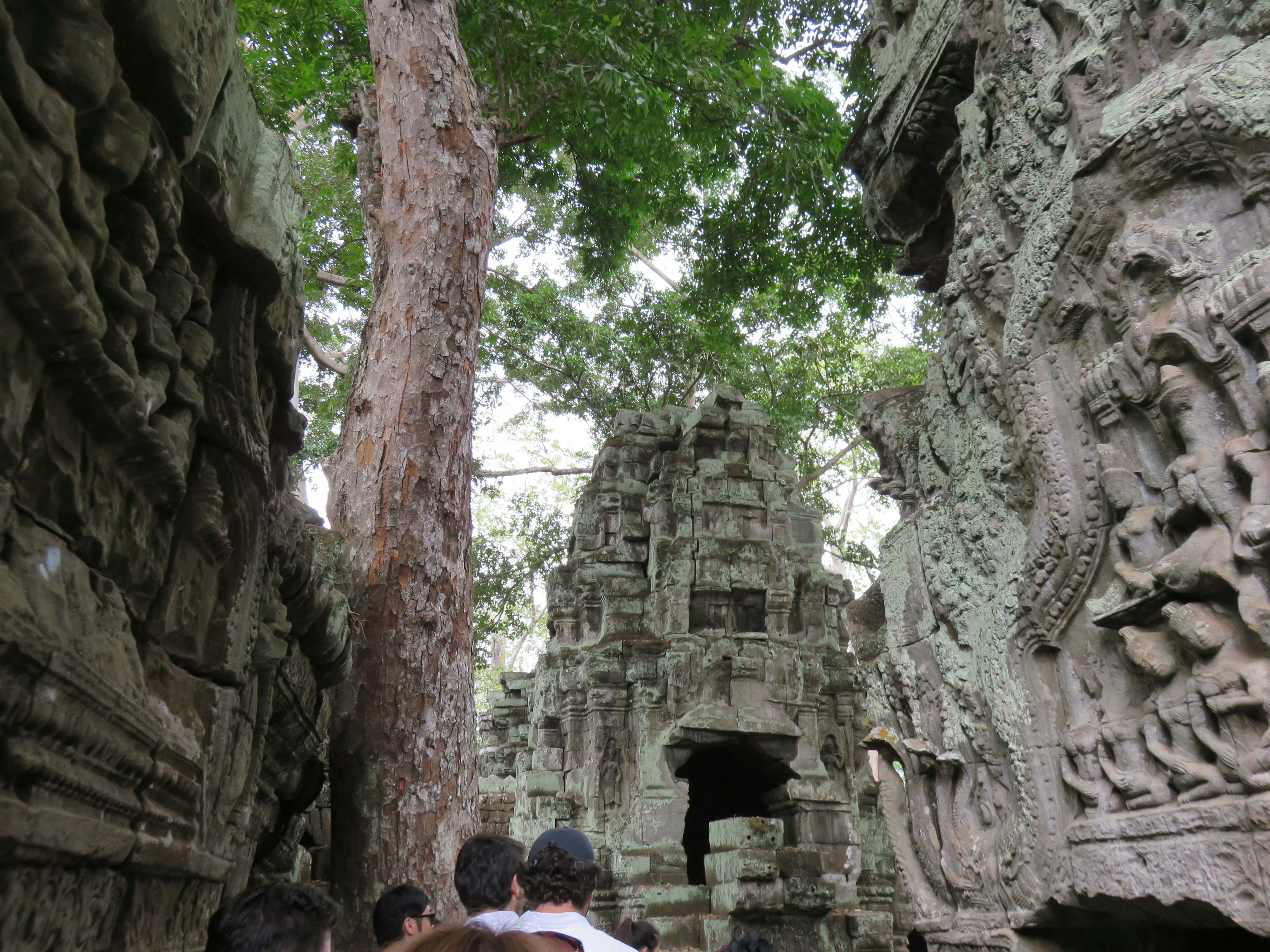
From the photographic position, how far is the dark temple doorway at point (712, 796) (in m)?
12.9

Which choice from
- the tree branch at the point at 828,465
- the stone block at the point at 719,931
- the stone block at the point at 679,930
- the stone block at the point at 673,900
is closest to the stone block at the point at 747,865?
the stone block at the point at 719,931

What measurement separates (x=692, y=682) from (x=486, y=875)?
8369mm

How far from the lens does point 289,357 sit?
103 inches

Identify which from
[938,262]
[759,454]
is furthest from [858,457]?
[938,262]

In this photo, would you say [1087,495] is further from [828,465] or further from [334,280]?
[828,465]

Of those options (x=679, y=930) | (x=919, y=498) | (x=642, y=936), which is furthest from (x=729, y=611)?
(x=642, y=936)

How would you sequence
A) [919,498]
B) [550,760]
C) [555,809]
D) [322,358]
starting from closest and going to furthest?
[919,498] < [555,809] < [550,760] < [322,358]

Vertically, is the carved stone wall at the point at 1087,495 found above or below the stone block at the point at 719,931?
above

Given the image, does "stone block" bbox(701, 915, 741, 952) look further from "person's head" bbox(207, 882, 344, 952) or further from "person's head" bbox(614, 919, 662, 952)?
"person's head" bbox(207, 882, 344, 952)

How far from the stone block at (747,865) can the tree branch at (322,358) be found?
8.33m

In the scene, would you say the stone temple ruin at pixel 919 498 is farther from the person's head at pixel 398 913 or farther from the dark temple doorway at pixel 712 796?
the dark temple doorway at pixel 712 796

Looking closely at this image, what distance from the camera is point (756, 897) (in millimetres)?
7402

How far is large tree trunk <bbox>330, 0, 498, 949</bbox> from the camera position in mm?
4172

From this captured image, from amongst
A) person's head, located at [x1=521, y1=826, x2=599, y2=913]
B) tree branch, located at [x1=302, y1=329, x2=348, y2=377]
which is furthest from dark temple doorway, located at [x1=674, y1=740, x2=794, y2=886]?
person's head, located at [x1=521, y1=826, x2=599, y2=913]
